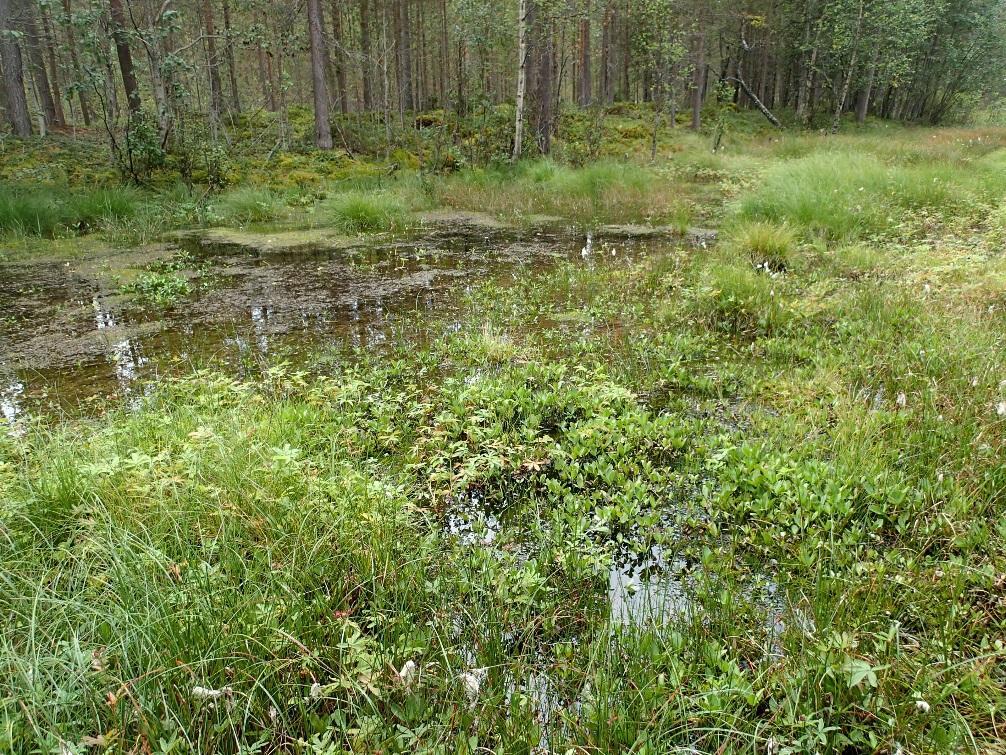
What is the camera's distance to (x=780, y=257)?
24.3ft

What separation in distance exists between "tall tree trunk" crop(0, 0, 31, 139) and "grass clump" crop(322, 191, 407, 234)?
11165mm

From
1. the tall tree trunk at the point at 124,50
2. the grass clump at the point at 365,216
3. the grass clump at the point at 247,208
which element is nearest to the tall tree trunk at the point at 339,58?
the tall tree trunk at the point at 124,50

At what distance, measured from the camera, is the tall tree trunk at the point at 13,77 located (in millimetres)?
15047

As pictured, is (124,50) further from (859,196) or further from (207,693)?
(207,693)

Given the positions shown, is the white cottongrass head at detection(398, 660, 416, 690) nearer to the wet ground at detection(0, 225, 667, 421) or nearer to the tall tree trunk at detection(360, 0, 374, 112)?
the wet ground at detection(0, 225, 667, 421)

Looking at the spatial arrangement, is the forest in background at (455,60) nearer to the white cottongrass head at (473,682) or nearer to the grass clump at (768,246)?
the grass clump at (768,246)

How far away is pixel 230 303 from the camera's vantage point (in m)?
7.20

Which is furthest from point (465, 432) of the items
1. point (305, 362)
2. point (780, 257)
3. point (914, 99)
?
point (914, 99)

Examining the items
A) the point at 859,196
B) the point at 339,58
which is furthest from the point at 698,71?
the point at 859,196

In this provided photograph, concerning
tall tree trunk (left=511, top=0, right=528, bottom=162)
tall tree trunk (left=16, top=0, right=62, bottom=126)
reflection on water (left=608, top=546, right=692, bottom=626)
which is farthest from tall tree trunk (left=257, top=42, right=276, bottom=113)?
reflection on water (left=608, top=546, right=692, bottom=626)

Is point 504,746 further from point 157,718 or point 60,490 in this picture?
point 60,490

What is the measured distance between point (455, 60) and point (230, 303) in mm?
26389

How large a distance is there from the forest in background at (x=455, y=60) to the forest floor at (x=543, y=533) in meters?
10.8

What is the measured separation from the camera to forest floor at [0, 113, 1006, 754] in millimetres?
1803
